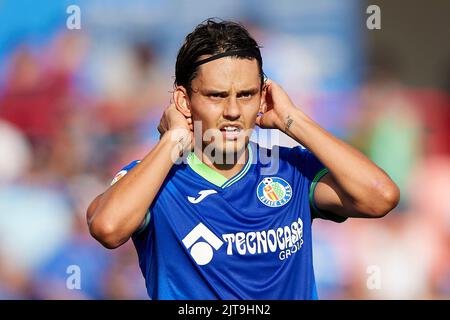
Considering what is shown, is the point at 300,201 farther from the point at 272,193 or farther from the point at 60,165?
the point at 60,165

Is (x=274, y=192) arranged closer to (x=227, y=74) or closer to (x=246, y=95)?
(x=246, y=95)

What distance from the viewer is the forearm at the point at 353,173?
11.1ft

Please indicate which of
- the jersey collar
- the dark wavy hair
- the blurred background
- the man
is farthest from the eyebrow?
the blurred background

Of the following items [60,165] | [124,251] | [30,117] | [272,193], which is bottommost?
[124,251]

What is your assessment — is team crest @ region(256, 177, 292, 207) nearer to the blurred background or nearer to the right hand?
the right hand

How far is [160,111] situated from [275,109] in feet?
12.5

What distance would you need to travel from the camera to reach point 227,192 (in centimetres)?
347

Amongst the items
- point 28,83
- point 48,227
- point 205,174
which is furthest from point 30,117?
point 205,174

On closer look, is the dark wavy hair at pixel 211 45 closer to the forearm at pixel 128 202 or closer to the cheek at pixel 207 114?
the cheek at pixel 207 114

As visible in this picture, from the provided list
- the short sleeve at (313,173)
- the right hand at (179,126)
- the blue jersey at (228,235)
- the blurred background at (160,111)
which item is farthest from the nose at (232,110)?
the blurred background at (160,111)

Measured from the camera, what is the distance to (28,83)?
24.2 ft

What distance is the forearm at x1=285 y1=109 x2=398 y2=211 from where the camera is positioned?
11.1 ft

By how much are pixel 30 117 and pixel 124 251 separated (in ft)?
5.41

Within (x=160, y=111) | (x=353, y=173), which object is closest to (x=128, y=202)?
(x=353, y=173)
